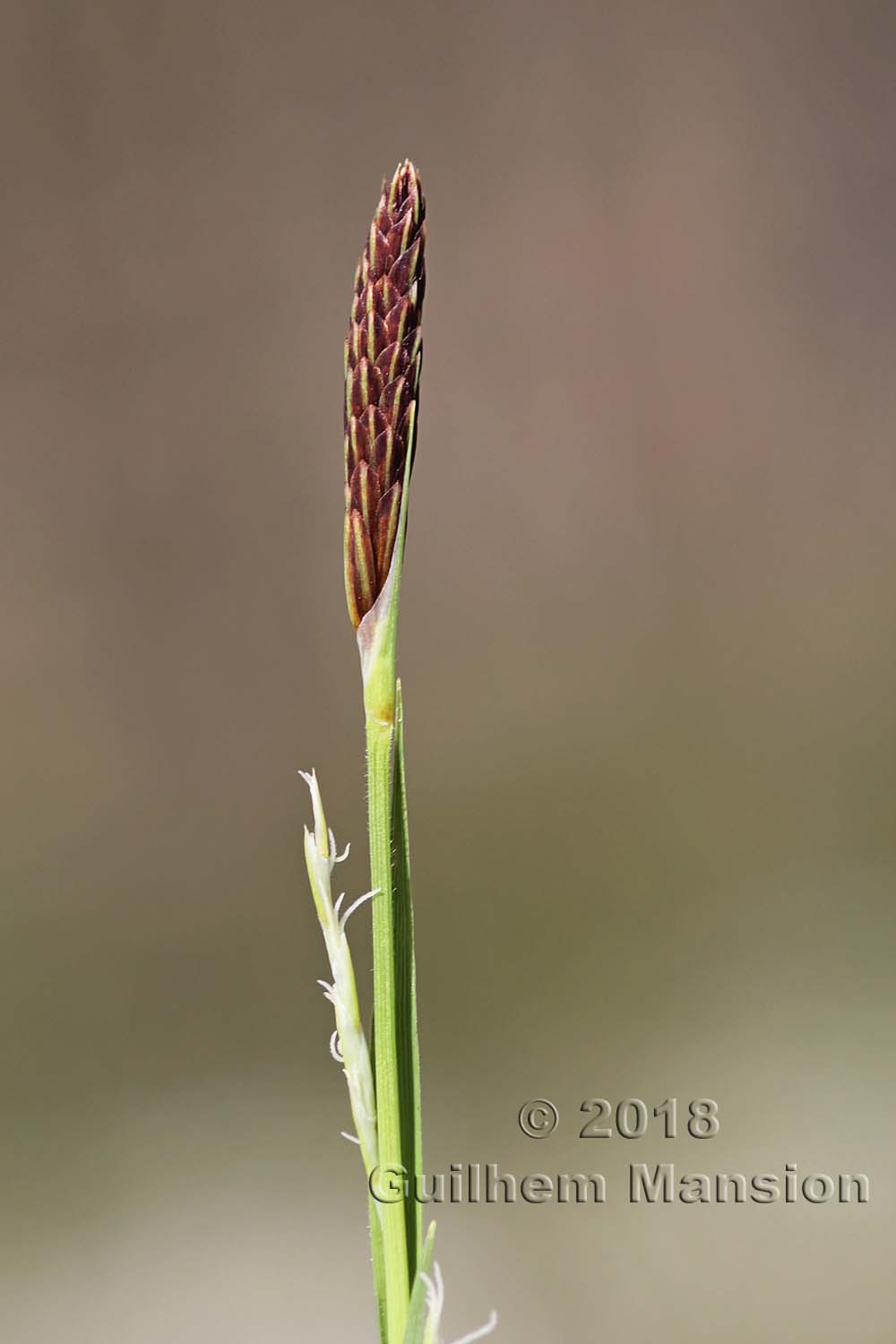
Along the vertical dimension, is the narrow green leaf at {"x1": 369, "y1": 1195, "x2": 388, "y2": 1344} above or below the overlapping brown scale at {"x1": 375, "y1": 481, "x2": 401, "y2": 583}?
below

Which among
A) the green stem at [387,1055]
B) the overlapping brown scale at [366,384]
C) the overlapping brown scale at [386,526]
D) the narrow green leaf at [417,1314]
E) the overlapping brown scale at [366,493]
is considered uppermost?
the overlapping brown scale at [366,384]

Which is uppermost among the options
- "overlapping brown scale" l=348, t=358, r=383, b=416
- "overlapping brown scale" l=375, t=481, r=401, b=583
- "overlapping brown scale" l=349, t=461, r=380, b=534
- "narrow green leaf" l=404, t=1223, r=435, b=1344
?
"overlapping brown scale" l=348, t=358, r=383, b=416

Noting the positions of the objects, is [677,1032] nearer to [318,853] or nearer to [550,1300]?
[550,1300]

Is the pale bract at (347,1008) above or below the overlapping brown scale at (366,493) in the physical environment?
below
